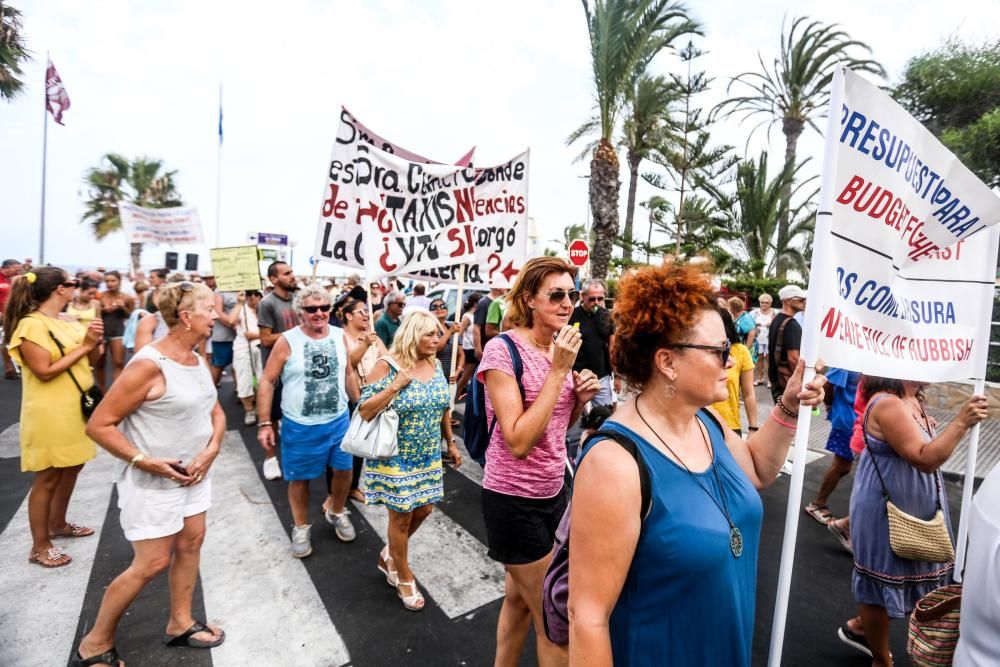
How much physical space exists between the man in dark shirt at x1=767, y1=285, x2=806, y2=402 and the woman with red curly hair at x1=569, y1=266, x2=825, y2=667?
4.19 metres

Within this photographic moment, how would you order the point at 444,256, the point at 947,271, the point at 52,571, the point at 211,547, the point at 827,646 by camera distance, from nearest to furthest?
the point at 947,271 < the point at 827,646 < the point at 52,571 < the point at 211,547 < the point at 444,256

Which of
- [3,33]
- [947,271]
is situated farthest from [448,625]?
[3,33]

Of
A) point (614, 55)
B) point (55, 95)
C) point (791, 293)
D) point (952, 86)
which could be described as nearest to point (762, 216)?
point (952, 86)

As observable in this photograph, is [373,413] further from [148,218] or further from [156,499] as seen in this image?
[148,218]

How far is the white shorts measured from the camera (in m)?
2.53

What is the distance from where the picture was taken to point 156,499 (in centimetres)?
255

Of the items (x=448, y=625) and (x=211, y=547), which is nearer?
(x=448, y=625)

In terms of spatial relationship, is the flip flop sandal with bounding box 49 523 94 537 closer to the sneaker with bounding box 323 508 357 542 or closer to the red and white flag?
the sneaker with bounding box 323 508 357 542

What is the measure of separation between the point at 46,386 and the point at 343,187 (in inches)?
104

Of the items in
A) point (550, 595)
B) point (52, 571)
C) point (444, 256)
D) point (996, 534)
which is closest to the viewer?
point (996, 534)

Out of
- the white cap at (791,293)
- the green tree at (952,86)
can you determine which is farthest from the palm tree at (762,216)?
the white cap at (791,293)

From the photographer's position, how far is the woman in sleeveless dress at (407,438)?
3.11 meters

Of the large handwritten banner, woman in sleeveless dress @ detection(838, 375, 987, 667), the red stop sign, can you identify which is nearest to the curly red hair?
the large handwritten banner

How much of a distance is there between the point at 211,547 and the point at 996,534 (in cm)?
439
